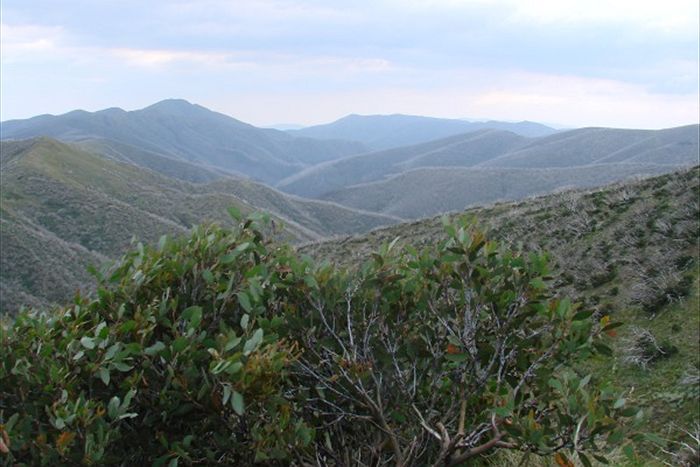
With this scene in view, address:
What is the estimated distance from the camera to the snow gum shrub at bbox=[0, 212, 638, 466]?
2.73 m

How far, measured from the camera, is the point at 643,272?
31.6ft

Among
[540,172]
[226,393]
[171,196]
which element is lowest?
[540,172]

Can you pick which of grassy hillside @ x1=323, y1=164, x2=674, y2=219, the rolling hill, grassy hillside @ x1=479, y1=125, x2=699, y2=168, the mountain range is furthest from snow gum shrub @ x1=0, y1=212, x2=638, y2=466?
grassy hillside @ x1=479, y1=125, x2=699, y2=168

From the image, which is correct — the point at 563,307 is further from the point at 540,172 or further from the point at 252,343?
the point at 540,172

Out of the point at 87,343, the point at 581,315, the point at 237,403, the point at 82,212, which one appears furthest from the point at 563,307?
the point at 82,212

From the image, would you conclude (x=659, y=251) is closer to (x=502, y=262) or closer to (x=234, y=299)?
(x=502, y=262)

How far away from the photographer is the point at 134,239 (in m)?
3.67

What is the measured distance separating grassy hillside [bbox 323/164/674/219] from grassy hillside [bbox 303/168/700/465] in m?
94.4

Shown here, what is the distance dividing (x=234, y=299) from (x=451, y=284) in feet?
3.92

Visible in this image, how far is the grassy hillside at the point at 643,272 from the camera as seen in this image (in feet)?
22.2

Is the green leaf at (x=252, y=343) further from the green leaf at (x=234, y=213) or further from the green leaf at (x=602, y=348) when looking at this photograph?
the green leaf at (x=602, y=348)

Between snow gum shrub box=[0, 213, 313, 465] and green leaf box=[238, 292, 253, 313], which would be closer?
snow gum shrub box=[0, 213, 313, 465]

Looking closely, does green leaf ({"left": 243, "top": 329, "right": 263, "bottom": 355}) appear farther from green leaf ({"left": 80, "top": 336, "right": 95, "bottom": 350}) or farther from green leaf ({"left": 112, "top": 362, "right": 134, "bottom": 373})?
green leaf ({"left": 80, "top": 336, "right": 95, "bottom": 350})

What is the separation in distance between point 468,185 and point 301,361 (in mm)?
132918
